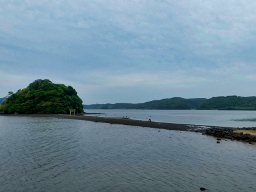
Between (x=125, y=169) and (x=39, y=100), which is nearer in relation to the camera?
(x=125, y=169)

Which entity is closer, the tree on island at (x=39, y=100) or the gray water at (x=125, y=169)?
the gray water at (x=125, y=169)

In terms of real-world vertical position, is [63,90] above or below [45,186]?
above

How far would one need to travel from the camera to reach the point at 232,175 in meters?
14.2

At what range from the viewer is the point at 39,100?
123 m

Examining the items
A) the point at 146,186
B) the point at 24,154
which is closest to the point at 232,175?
the point at 146,186

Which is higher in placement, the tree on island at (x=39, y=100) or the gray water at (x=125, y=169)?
the tree on island at (x=39, y=100)

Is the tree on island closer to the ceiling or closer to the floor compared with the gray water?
closer to the ceiling

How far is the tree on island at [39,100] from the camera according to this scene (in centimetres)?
12075

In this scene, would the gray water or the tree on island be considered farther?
the tree on island

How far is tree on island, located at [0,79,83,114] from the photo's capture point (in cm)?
12075

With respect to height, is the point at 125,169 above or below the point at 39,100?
below

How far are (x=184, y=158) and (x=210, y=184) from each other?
638cm

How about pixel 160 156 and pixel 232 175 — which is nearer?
pixel 232 175

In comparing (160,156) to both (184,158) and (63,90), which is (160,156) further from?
A: (63,90)
